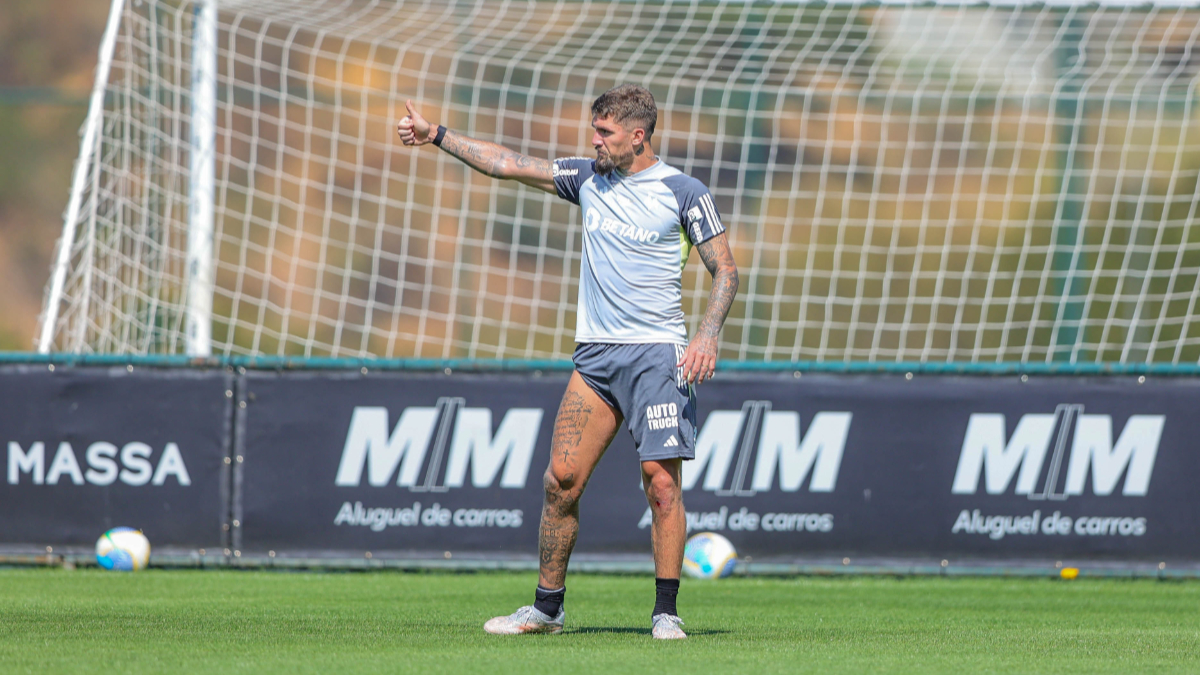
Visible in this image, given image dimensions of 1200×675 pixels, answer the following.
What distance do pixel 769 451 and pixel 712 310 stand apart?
11.8 feet

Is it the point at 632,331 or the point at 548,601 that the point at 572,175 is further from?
the point at 548,601

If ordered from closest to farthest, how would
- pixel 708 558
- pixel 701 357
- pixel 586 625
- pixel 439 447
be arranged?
pixel 701 357
pixel 586 625
pixel 708 558
pixel 439 447

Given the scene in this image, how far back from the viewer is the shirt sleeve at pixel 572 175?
520 cm

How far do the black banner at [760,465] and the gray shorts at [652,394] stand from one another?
3321mm

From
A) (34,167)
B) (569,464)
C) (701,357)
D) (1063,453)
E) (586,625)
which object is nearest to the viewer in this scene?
(701,357)

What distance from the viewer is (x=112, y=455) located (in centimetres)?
839

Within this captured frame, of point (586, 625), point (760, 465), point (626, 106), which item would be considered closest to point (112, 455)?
point (760, 465)

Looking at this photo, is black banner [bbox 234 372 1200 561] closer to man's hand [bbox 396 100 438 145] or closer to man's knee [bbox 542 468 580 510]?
man's knee [bbox 542 468 580 510]

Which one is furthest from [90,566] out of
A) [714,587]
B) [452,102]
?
[452,102]

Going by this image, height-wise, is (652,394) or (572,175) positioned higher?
(572,175)

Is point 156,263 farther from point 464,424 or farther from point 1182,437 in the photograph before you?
point 1182,437

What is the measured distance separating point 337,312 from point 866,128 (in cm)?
759

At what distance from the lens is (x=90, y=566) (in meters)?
8.44

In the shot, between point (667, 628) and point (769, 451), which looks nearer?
point (667, 628)
